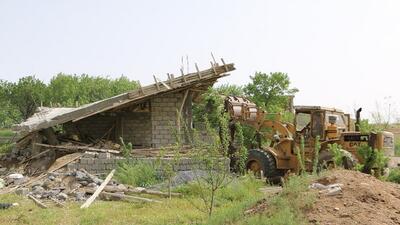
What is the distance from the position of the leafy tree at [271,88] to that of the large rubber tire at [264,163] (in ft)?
38.8

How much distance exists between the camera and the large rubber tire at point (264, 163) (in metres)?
15.3

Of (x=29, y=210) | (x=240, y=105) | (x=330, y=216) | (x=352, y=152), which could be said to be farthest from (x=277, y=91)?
(x=330, y=216)

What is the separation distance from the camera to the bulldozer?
14.2m

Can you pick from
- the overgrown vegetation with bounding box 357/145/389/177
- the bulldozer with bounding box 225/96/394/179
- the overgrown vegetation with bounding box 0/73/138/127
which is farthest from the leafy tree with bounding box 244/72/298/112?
the overgrown vegetation with bounding box 0/73/138/127

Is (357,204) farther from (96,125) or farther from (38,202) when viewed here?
(96,125)

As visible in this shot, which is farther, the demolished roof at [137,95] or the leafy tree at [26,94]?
the leafy tree at [26,94]

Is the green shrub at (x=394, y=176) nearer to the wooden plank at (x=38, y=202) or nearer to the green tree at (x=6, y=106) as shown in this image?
the wooden plank at (x=38, y=202)

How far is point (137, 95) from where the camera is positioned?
59.6 feet

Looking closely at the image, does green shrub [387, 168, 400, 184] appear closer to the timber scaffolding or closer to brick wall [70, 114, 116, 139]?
the timber scaffolding

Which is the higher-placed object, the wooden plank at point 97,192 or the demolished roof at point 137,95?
the demolished roof at point 137,95

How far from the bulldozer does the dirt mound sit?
538 centimetres

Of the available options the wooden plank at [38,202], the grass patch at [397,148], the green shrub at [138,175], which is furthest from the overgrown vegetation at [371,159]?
the grass patch at [397,148]

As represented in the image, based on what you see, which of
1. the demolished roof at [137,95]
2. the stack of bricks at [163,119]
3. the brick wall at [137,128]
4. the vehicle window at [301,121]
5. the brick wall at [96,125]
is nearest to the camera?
the vehicle window at [301,121]

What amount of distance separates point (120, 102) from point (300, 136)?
6.46 m
